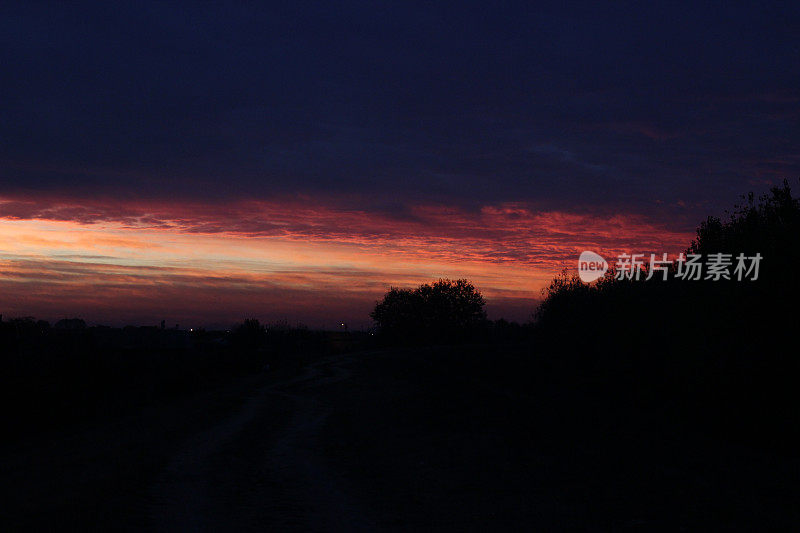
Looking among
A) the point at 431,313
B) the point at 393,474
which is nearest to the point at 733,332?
the point at 393,474

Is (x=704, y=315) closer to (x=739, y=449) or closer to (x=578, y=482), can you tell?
(x=739, y=449)

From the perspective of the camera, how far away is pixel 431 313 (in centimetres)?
15888

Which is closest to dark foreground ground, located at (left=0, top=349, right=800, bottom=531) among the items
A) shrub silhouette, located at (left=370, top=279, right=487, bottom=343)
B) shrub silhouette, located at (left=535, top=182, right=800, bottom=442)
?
shrub silhouette, located at (left=535, top=182, right=800, bottom=442)

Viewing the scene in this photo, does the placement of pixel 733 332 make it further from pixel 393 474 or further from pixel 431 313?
pixel 431 313

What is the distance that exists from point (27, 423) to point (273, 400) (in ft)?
43.3

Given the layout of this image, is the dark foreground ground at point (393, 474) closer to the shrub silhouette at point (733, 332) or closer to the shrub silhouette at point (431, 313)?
the shrub silhouette at point (733, 332)

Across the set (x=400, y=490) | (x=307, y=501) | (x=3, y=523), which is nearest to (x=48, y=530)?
(x=3, y=523)

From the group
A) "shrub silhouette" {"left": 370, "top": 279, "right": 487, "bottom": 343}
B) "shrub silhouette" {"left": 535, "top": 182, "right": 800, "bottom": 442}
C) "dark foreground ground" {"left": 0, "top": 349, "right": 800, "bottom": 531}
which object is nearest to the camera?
"dark foreground ground" {"left": 0, "top": 349, "right": 800, "bottom": 531}

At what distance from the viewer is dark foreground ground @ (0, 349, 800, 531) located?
1354cm

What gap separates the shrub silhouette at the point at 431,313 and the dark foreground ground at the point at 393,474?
122 m

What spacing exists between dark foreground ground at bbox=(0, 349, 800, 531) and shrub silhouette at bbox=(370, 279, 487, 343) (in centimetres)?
12182

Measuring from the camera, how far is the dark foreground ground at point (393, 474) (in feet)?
44.4

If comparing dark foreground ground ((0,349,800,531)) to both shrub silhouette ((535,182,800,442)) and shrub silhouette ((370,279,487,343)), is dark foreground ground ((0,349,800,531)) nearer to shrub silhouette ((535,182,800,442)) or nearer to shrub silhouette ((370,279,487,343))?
shrub silhouette ((535,182,800,442))

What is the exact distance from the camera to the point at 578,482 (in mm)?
17344
